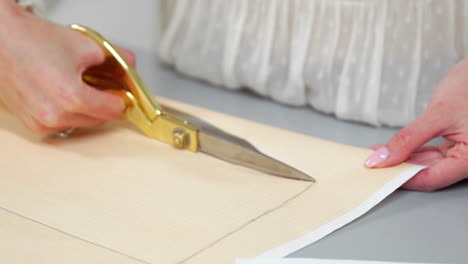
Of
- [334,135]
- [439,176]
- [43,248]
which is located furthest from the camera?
[334,135]

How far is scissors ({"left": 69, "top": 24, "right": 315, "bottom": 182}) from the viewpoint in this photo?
73cm

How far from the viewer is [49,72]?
29.2 inches

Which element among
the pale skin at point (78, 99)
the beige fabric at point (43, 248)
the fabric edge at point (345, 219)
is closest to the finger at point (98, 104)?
the pale skin at point (78, 99)

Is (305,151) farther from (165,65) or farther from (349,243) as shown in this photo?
(165,65)

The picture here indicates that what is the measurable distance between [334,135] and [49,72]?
1.17 ft

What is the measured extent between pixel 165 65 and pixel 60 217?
0.51 m

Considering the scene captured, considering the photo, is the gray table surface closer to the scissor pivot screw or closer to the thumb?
the thumb

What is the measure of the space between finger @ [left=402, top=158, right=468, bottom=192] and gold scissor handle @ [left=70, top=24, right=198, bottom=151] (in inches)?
9.4

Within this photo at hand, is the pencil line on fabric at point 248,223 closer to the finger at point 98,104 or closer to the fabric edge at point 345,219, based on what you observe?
the fabric edge at point 345,219

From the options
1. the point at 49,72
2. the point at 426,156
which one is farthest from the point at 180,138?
the point at 426,156

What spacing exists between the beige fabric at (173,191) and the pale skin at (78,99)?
3 cm

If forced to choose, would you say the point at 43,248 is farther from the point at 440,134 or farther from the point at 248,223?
the point at 440,134

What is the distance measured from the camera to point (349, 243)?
24.1 inches

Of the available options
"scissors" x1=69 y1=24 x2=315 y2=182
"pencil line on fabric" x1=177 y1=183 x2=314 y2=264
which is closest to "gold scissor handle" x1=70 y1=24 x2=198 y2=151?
"scissors" x1=69 y1=24 x2=315 y2=182
